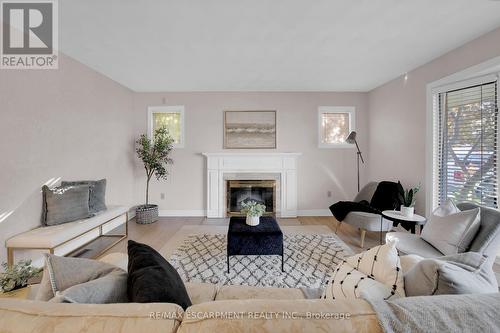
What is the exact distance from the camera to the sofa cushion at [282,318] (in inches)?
24.3

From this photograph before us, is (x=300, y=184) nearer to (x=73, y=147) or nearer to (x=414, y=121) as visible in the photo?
(x=414, y=121)

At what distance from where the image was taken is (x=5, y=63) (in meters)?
2.27

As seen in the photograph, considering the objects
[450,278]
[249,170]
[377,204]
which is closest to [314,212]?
[377,204]

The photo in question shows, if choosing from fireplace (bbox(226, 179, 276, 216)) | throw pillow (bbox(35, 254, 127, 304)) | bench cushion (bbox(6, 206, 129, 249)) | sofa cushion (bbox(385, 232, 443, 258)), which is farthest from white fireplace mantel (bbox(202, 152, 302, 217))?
throw pillow (bbox(35, 254, 127, 304))

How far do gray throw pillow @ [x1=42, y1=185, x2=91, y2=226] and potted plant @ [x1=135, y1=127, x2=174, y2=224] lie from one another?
4.67 ft

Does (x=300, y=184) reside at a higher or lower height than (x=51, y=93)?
lower

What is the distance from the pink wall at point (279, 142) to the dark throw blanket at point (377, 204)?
100 centimetres

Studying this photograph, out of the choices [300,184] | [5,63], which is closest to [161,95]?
[5,63]

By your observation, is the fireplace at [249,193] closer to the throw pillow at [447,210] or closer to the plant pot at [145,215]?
the plant pot at [145,215]

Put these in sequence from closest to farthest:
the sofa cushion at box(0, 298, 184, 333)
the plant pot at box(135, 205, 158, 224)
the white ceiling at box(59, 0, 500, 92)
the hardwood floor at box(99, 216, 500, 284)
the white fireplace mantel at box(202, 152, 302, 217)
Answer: the sofa cushion at box(0, 298, 184, 333) → the white ceiling at box(59, 0, 500, 92) → the hardwood floor at box(99, 216, 500, 284) → the plant pot at box(135, 205, 158, 224) → the white fireplace mantel at box(202, 152, 302, 217)

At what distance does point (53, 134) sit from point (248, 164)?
3.04 metres

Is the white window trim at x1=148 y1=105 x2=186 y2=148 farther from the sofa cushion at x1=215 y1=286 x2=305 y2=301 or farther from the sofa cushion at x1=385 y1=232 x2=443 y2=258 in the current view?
the sofa cushion at x1=385 y1=232 x2=443 y2=258

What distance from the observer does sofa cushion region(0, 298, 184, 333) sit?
1.98 ft

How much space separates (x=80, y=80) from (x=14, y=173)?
5.18 ft
